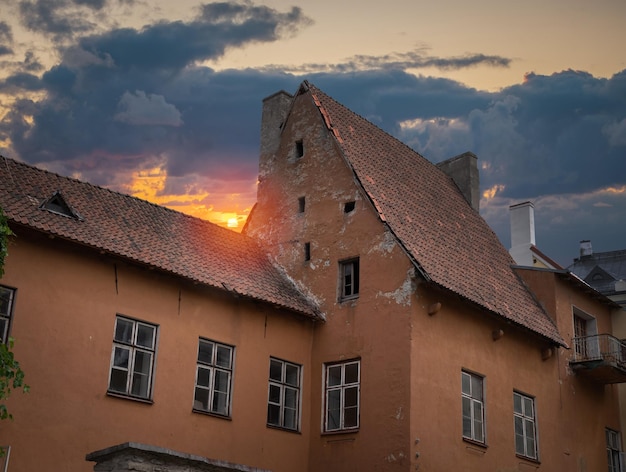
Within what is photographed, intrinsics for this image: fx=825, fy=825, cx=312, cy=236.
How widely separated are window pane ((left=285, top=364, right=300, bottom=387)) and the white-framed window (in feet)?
35.9

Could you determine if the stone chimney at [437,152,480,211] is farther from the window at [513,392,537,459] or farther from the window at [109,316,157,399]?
the window at [109,316,157,399]

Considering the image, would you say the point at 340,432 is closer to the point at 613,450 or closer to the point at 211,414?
the point at 211,414

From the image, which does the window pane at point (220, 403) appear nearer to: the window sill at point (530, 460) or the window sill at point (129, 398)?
the window sill at point (129, 398)

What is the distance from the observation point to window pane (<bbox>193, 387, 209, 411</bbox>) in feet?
61.7

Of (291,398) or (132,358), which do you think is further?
(291,398)

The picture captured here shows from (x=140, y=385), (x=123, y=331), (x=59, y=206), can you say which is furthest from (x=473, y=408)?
(x=59, y=206)

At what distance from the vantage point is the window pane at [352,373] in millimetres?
20484

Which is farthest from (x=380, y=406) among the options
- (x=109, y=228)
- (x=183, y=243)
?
(x=109, y=228)

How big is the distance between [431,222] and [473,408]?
5670 millimetres

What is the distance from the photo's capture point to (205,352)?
19297 mm

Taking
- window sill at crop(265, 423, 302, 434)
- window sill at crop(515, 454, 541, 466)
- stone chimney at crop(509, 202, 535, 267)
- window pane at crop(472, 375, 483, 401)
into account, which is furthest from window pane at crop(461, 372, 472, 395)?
stone chimney at crop(509, 202, 535, 267)

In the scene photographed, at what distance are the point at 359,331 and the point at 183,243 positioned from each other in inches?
194

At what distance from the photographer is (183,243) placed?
20688 millimetres

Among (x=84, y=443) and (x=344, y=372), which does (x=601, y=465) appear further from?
(x=84, y=443)
